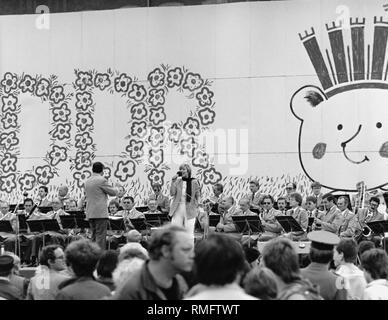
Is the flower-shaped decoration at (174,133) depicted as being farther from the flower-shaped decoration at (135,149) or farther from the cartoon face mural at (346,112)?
the cartoon face mural at (346,112)

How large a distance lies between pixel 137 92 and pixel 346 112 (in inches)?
209

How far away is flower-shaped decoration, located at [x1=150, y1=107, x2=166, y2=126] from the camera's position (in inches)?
913

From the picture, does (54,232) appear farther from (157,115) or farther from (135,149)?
(157,115)

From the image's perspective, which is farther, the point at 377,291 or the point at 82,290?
the point at 377,291

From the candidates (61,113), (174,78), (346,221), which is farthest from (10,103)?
(346,221)

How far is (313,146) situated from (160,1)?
17.8 feet

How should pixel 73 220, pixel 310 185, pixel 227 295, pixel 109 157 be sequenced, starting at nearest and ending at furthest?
pixel 227 295 → pixel 73 220 → pixel 310 185 → pixel 109 157

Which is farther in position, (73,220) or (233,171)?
(233,171)

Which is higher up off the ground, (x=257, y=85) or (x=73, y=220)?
(x=257, y=85)

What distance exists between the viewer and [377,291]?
A: 7395 mm

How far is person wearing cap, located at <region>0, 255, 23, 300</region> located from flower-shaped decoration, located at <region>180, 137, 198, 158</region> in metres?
14.7
